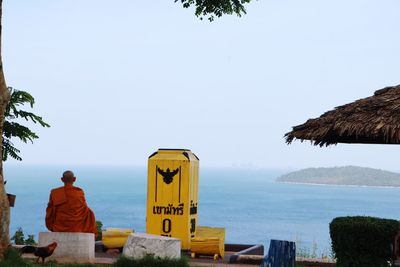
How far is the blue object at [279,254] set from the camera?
13773 mm

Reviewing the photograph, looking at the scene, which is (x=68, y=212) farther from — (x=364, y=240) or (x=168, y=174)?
(x=364, y=240)

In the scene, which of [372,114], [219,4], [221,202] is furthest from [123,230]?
[221,202]

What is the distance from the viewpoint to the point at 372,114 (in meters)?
13.6

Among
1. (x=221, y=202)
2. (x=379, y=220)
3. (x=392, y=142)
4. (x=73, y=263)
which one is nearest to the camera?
(x=392, y=142)

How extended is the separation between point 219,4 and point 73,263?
6561 millimetres

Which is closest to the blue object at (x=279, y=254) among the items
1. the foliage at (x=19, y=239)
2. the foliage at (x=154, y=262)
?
the foliage at (x=154, y=262)

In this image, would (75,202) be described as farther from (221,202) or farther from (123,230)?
(221,202)

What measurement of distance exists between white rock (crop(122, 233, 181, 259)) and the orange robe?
3.80 ft

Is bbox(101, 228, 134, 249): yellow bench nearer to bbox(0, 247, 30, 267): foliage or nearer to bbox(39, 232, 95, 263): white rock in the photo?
bbox(39, 232, 95, 263): white rock

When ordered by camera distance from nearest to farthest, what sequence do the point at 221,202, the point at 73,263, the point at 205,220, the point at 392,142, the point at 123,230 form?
the point at 392,142 < the point at 73,263 < the point at 123,230 < the point at 205,220 < the point at 221,202

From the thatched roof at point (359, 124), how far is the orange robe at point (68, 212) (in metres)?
3.49

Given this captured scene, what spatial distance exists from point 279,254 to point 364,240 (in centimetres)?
123

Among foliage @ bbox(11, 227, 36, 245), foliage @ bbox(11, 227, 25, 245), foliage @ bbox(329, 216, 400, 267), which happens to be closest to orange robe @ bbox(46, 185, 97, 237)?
foliage @ bbox(329, 216, 400, 267)

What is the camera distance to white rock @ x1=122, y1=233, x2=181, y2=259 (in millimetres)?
14469
